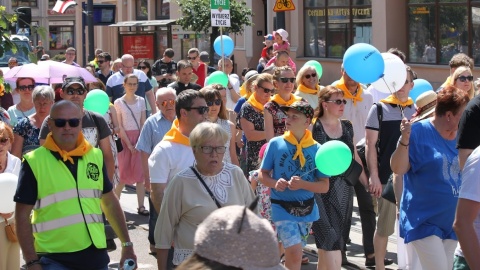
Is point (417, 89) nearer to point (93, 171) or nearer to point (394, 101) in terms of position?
point (394, 101)

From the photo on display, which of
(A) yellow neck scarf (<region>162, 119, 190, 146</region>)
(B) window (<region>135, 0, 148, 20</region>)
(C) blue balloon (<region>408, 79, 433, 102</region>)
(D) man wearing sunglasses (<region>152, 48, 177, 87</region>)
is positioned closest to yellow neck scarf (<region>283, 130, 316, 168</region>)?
(A) yellow neck scarf (<region>162, 119, 190, 146</region>)

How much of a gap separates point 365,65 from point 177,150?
231 centimetres

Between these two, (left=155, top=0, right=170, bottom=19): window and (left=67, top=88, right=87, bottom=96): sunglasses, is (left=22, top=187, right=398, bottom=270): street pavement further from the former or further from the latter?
(left=155, top=0, right=170, bottom=19): window

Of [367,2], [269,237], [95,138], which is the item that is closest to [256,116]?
[95,138]

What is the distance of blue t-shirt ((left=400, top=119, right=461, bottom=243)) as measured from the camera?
6.04 meters

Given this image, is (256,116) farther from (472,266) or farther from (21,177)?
(472,266)

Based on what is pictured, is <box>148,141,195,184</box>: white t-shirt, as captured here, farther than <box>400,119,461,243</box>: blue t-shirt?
Yes

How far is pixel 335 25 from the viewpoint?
29.5 meters

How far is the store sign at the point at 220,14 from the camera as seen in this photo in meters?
15.6

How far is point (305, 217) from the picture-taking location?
7.36 metres

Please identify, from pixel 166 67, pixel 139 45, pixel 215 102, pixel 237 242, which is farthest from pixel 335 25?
pixel 237 242

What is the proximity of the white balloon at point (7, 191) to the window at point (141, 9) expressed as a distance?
36.5m

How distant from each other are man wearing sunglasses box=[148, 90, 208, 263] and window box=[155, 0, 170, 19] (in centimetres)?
3411

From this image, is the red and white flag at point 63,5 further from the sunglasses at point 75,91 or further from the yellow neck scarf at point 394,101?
the yellow neck scarf at point 394,101
